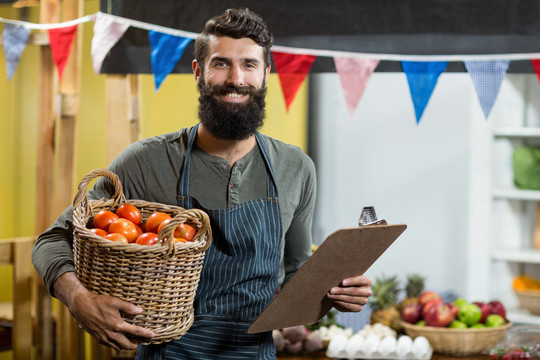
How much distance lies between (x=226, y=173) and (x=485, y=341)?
1.53 m

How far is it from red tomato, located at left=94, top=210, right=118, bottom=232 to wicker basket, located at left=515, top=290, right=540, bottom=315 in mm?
3181

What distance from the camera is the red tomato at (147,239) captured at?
4.87ft

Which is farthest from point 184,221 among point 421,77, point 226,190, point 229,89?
point 421,77

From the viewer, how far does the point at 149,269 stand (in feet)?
4.75

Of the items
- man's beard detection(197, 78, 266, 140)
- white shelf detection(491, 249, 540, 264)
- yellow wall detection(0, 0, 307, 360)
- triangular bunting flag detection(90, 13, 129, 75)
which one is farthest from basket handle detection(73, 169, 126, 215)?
white shelf detection(491, 249, 540, 264)

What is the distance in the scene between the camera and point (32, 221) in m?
3.95

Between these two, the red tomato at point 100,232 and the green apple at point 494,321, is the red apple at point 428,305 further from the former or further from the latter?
the red tomato at point 100,232

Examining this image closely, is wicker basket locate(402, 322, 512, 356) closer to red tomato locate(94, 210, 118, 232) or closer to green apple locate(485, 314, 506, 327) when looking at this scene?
green apple locate(485, 314, 506, 327)

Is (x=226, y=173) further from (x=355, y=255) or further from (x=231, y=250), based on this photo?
(x=355, y=255)

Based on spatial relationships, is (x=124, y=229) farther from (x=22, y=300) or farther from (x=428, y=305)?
(x=22, y=300)

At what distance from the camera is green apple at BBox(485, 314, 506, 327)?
2.83 metres

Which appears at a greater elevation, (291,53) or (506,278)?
(291,53)

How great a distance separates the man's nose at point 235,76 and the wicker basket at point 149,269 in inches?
15.3

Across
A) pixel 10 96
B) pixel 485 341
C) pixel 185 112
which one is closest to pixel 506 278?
pixel 485 341
